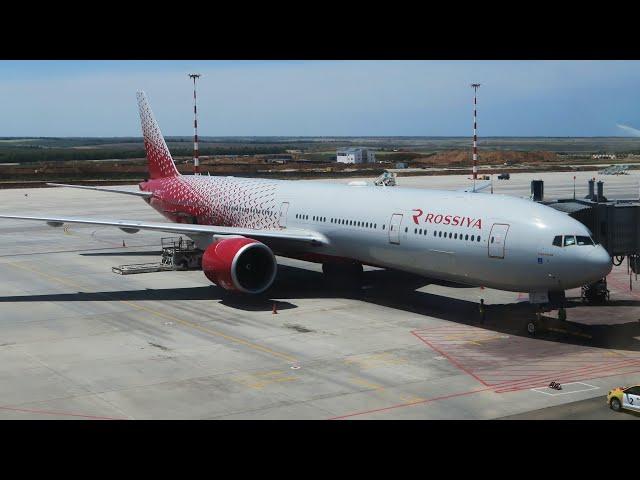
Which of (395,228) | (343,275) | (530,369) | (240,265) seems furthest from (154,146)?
(530,369)

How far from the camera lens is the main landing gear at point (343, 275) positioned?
38.0 m

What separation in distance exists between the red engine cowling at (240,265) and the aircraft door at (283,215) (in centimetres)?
370

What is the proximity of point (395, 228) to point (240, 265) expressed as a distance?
279 inches

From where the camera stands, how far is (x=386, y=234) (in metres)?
32.5

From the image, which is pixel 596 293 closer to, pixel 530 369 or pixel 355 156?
pixel 530 369

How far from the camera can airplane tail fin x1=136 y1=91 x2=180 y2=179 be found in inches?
1980

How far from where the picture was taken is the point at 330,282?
128ft

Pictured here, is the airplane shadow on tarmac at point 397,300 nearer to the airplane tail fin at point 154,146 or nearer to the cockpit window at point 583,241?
the cockpit window at point 583,241

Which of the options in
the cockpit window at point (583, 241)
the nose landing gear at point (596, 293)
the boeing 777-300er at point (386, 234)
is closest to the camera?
the cockpit window at point (583, 241)

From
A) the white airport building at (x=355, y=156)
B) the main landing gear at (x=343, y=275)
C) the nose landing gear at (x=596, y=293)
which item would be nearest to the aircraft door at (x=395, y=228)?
the main landing gear at (x=343, y=275)

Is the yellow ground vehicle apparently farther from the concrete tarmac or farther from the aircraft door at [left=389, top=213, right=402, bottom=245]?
the aircraft door at [left=389, top=213, right=402, bottom=245]

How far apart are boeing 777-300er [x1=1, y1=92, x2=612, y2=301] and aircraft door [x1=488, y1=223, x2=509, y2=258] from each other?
35 millimetres

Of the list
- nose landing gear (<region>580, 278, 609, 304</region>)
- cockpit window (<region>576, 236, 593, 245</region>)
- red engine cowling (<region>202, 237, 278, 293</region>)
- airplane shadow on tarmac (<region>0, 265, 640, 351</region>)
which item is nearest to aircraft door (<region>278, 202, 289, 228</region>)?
airplane shadow on tarmac (<region>0, 265, 640, 351</region>)

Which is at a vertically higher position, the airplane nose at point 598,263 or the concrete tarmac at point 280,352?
the airplane nose at point 598,263
